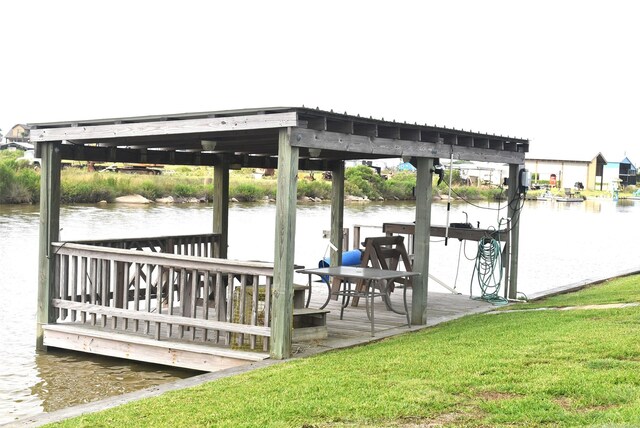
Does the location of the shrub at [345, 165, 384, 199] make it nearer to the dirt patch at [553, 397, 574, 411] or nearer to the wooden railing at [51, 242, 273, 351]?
the wooden railing at [51, 242, 273, 351]

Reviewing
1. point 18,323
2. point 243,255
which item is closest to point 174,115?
point 18,323

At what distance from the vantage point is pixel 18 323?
1469cm

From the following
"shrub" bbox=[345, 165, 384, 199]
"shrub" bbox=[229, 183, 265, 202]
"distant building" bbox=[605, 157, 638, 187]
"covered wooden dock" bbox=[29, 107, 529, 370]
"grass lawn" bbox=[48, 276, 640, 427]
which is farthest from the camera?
"distant building" bbox=[605, 157, 638, 187]

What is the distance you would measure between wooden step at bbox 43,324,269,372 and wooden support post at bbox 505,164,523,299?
20.9ft

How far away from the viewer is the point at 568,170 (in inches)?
4380

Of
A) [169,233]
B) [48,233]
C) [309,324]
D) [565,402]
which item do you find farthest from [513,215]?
[169,233]

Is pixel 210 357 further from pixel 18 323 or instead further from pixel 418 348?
pixel 18 323

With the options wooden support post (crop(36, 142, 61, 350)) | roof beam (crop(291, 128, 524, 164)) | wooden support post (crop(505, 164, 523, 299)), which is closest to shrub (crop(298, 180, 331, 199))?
wooden support post (crop(505, 164, 523, 299))

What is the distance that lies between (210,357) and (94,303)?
2.05 m

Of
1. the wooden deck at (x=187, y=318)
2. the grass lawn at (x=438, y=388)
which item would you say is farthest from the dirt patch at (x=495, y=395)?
the wooden deck at (x=187, y=318)

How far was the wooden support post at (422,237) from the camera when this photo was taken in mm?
11188

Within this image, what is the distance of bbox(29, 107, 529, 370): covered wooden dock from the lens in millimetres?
9031

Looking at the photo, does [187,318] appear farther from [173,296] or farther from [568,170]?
[568,170]

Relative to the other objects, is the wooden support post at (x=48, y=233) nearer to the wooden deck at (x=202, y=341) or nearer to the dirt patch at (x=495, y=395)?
the wooden deck at (x=202, y=341)
